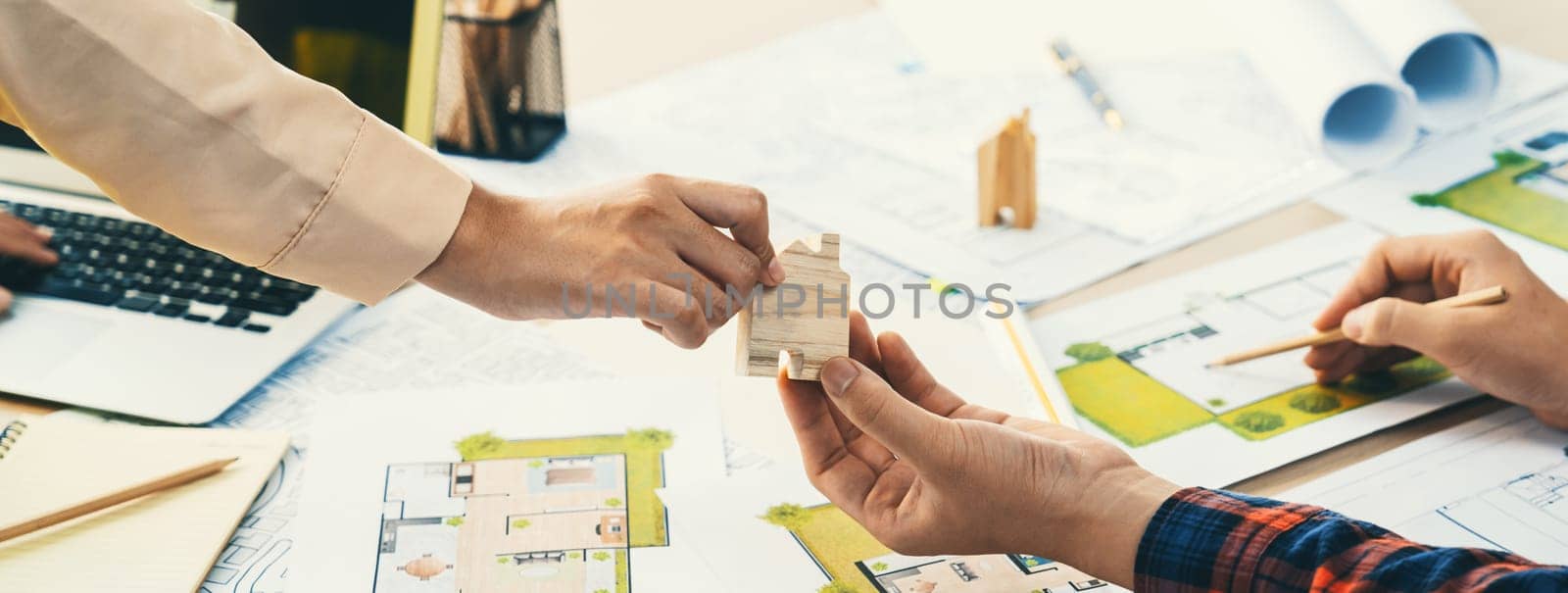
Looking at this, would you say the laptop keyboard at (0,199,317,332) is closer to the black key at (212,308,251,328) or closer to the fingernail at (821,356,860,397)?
the black key at (212,308,251,328)

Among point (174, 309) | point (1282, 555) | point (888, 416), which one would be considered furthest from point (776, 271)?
point (174, 309)

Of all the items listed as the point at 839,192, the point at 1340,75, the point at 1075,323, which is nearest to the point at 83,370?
the point at 839,192

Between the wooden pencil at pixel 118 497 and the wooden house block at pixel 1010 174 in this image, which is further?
the wooden house block at pixel 1010 174

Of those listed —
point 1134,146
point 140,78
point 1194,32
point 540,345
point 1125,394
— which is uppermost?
point 1194,32

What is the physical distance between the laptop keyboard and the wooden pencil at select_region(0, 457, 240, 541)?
0.21 m

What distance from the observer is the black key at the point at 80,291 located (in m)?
1.15

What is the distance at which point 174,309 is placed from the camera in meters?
1.15

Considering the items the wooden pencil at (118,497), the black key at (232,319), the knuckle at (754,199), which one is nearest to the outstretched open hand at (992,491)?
the knuckle at (754,199)

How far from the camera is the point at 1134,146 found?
4.90 ft

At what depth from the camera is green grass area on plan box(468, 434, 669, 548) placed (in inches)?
36.7

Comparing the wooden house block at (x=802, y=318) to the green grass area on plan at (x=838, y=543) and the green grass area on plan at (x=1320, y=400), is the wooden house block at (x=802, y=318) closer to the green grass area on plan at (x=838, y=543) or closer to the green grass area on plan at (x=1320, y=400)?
the green grass area on plan at (x=838, y=543)

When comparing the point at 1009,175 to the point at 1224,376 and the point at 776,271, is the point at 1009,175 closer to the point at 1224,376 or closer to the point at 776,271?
the point at 1224,376

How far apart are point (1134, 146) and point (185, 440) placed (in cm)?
105

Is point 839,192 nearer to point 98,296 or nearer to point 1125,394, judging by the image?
point 1125,394
